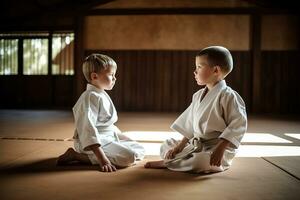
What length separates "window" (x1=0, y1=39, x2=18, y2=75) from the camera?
7.91 m

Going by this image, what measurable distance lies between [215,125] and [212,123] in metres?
0.02

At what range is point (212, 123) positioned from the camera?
6.24 feet

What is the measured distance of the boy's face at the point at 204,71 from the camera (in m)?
1.92

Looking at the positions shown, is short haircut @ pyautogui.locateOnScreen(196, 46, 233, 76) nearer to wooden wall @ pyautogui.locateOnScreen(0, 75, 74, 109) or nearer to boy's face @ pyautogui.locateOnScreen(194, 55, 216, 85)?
boy's face @ pyautogui.locateOnScreen(194, 55, 216, 85)

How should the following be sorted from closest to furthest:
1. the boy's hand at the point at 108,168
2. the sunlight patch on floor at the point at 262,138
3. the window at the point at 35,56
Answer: the boy's hand at the point at 108,168
the sunlight patch on floor at the point at 262,138
the window at the point at 35,56

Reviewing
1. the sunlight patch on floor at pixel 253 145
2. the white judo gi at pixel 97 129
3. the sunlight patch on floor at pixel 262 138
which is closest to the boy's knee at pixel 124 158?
the white judo gi at pixel 97 129

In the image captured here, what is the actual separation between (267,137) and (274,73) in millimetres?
3922

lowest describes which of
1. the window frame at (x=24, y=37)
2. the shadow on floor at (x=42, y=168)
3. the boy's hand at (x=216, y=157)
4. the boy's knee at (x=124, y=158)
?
the shadow on floor at (x=42, y=168)

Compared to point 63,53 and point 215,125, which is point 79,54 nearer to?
point 63,53

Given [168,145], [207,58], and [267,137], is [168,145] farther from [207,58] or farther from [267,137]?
[267,137]

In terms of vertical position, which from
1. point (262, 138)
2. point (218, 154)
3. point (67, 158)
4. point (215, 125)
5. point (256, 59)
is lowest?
point (262, 138)

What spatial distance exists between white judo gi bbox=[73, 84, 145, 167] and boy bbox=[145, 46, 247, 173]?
18 cm

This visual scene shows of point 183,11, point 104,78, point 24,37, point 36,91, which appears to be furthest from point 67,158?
point 24,37

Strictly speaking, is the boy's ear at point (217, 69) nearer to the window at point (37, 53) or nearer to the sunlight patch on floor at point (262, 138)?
the sunlight patch on floor at point (262, 138)
